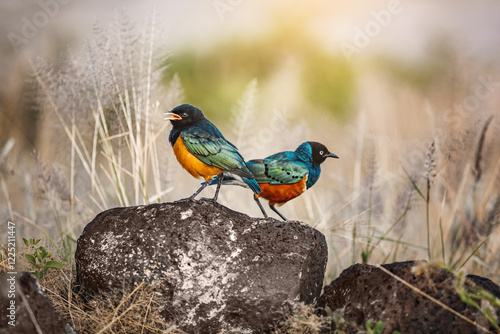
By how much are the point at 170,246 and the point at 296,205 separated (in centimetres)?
368

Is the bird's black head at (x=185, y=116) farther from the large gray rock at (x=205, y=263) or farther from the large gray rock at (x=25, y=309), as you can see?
the large gray rock at (x=25, y=309)

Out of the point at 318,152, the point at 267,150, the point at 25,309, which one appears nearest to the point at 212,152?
the point at 318,152

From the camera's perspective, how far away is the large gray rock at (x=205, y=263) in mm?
2797

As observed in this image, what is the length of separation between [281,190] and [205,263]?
67 cm

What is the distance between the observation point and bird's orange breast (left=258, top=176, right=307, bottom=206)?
3.23m

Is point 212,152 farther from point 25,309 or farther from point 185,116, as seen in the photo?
point 25,309

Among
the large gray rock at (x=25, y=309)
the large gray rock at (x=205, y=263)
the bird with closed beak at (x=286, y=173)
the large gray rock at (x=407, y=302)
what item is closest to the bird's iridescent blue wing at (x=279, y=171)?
the bird with closed beak at (x=286, y=173)

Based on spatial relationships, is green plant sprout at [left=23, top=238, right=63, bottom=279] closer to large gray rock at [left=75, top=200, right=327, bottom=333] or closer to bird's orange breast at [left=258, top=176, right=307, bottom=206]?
large gray rock at [left=75, top=200, right=327, bottom=333]

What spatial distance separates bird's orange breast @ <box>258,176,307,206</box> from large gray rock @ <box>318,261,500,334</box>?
2.03ft

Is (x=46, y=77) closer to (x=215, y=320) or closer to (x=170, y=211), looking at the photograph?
(x=170, y=211)

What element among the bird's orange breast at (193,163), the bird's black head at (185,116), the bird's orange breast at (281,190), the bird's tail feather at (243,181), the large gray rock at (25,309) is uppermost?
the bird's black head at (185,116)

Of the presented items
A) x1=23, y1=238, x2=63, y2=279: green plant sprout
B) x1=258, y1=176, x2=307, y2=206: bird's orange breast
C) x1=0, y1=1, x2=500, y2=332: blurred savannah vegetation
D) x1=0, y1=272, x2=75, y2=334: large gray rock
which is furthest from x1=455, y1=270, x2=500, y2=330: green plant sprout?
x1=23, y1=238, x2=63, y2=279: green plant sprout

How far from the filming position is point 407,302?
8.63ft

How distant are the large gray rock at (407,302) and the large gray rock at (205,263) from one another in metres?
0.28
